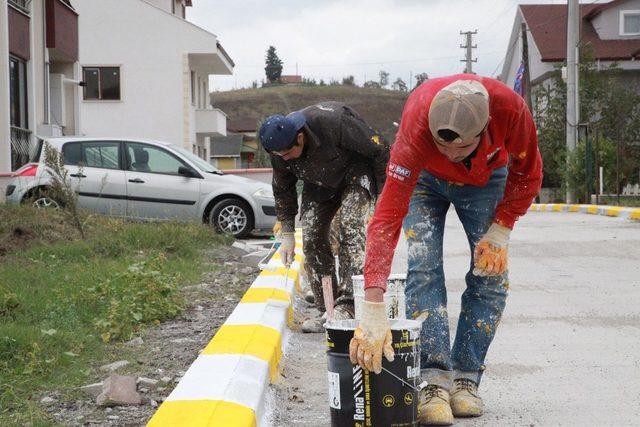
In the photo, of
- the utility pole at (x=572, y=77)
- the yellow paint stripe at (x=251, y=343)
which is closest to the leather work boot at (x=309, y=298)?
the yellow paint stripe at (x=251, y=343)

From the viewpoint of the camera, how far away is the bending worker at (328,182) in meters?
6.77

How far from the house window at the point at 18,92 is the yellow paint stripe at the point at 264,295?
549 inches

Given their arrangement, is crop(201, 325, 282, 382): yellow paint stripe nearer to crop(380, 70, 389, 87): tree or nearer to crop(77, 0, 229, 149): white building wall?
crop(77, 0, 229, 149): white building wall

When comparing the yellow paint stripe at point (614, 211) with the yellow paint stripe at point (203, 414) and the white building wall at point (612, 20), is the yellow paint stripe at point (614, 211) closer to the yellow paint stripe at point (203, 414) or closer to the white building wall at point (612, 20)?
the yellow paint stripe at point (203, 414)

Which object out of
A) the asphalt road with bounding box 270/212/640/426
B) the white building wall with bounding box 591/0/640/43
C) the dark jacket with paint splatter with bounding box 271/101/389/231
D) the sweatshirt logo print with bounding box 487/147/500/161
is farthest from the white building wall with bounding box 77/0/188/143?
the sweatshirt logo print with bounding box 487/147/500/161

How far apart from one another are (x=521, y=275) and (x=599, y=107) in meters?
31.7

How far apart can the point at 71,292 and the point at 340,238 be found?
212 centimetres

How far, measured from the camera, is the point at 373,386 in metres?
3.98

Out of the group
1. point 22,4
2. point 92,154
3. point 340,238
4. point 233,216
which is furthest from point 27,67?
point 340,238

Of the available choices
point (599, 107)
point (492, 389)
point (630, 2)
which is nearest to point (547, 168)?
point (599, 107)

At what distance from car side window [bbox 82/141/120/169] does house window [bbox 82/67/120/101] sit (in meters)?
25.0

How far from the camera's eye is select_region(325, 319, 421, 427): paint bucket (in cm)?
398

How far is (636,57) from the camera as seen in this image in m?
44.5

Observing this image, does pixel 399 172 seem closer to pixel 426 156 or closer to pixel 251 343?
pixel 426 156
